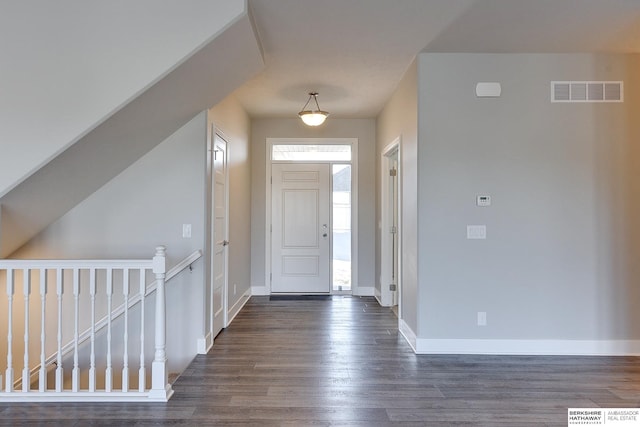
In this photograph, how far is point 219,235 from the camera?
4.08 metres

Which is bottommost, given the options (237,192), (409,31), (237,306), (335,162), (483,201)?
(237,306)

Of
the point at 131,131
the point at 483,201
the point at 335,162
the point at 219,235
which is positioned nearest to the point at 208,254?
the point at 219,235

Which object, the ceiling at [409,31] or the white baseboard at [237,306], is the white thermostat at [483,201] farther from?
the white baseboard at [237,306]

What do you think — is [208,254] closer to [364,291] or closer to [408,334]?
[408,334]

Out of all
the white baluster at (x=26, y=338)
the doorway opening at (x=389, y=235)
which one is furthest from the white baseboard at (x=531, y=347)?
the white baluster at (x=26, y=338)

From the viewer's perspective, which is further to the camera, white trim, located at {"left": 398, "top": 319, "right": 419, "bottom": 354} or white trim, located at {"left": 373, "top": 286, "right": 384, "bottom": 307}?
white trim, located at {"left": 373, "top": 286, "right": 384, "bottom": 307}

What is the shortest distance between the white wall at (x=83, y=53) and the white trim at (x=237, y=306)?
103 inches

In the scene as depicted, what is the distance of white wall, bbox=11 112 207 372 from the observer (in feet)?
11.4

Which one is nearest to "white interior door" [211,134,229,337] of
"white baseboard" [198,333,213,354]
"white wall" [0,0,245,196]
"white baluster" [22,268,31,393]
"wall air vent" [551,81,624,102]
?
"white baseboard" [198,333,213,354]

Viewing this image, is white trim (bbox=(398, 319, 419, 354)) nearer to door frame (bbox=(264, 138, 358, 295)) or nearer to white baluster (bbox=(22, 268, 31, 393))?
door frame (bbox=(264, 138, 358, 295))

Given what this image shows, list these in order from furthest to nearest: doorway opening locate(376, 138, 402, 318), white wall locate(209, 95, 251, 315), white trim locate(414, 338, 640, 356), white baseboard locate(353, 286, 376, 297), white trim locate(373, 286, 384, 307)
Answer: white baseboard locate(353, 286, 376, 297) → white trim locate(373, 286, 384, 307) → doorway opening locate(376, 138, 402, 318) → white wall locate(209, 95, 251, 315) → white trim locate(414, 338, 640, 356)

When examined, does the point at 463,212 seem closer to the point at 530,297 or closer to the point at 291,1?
the point at 530,297

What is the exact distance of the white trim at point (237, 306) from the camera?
4453 mm

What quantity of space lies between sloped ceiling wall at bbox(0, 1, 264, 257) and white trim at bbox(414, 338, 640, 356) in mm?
2832
